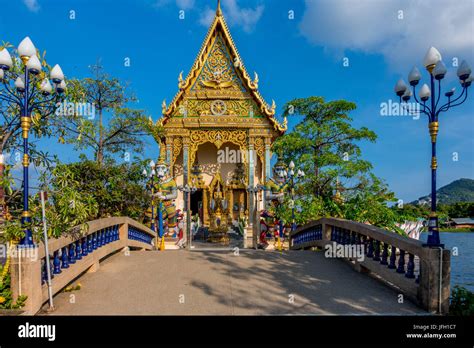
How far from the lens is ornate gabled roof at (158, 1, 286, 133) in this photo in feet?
61.5

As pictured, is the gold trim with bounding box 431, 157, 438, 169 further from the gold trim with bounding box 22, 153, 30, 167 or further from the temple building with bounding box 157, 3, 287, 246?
the temple building with bounding box 157, 3, 287, 246

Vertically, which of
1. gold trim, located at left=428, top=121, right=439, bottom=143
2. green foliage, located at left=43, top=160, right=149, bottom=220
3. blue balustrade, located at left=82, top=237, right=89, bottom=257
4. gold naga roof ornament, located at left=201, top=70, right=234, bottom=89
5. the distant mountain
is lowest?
the distant mountain

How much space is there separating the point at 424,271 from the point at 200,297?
381 centimetres

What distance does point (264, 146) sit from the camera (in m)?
18.9

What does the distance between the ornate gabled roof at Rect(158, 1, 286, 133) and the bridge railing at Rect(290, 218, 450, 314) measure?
35.8 ft

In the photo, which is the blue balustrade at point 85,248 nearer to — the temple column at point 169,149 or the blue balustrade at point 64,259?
the blue balustrade at point 64,259

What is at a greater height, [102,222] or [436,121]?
[436,121]

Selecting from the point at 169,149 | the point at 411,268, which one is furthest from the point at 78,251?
the point at 169,149

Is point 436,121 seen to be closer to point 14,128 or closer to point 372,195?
point 14,128

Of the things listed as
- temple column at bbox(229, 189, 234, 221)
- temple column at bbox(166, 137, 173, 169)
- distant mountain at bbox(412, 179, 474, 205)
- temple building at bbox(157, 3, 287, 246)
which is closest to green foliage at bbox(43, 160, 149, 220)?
temple column at bbox(166, 137, 173, 169)
